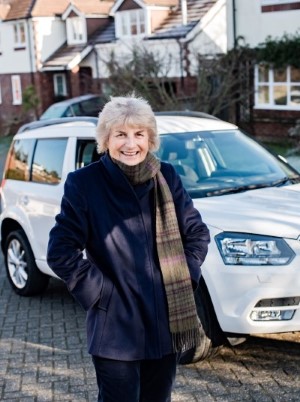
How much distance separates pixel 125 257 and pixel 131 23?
28.8 metres

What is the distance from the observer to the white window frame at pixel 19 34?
35.7 meters

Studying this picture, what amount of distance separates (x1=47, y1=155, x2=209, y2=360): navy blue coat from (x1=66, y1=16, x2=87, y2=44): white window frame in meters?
32.0

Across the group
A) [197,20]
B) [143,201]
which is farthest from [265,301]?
[197,20]

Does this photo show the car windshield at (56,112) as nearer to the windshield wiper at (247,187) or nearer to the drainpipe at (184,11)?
the drainpipe at (184,11)

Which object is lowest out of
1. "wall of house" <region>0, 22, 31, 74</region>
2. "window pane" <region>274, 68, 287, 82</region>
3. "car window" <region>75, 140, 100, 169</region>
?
"car window" <region>75, 140, 100, 169</region>

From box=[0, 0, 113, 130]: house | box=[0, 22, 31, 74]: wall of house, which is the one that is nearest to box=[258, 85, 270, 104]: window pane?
box=[0, 0, 113, 130]: house

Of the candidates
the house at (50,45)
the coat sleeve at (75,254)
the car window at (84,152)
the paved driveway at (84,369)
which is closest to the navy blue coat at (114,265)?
the coat sleeve at (75,254)

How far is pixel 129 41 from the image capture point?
1153 inches

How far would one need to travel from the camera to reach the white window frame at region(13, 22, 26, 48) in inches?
1404

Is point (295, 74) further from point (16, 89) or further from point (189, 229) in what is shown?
point (16, 89)

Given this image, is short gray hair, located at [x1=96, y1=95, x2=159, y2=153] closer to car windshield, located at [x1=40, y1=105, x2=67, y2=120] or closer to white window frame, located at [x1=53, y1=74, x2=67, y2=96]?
car windshield, located at [x1=40, y1=105, x2=67, y2=120]

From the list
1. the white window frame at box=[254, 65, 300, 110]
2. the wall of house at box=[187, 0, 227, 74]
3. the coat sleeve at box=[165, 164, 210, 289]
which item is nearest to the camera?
the coat sleeve at box=[165, 164, 210, 289]

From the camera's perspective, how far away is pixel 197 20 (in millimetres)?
25984

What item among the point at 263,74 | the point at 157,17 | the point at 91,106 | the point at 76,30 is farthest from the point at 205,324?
the point at 76,30
